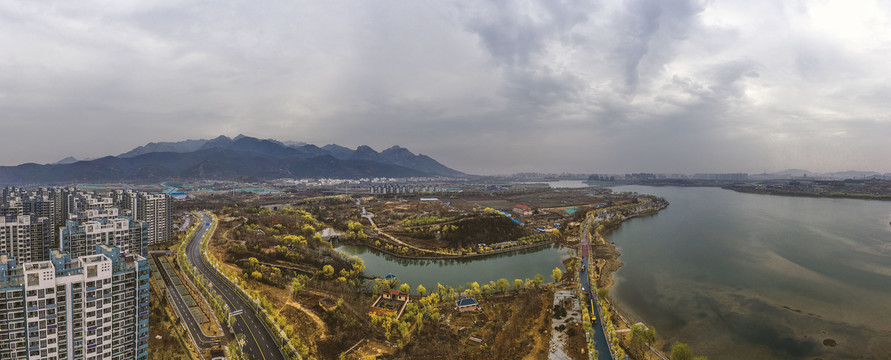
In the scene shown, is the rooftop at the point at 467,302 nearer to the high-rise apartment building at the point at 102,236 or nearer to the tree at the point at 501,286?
the tree at the point at 501,286

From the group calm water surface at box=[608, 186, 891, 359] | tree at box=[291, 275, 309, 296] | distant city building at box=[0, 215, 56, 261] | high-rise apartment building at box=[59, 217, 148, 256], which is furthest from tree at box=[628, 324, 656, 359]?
distant city building at box=[0, 215, 56, 261]

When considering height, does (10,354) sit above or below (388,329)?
above

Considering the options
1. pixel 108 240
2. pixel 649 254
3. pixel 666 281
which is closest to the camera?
pixel 108 240

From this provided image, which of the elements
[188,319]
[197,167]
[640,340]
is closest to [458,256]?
[640,340]

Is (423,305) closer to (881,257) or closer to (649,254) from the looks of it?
(649,254)

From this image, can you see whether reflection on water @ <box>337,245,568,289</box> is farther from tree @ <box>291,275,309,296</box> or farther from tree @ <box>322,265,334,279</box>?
tree @ <box>291,275,309,296</box>

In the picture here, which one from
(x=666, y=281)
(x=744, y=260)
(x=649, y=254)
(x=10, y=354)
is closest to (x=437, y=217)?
(x=649, y=254)
